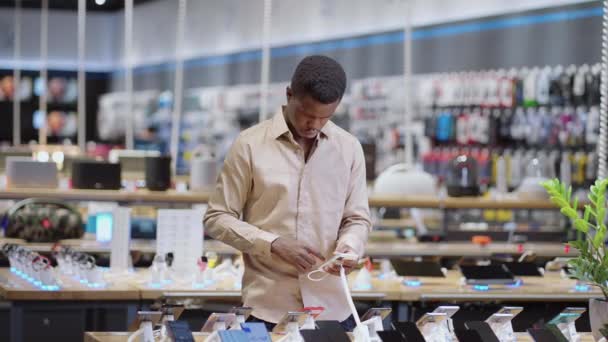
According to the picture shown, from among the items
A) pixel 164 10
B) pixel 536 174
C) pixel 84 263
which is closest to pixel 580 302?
pixel 84 263

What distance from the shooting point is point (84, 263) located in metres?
6.10

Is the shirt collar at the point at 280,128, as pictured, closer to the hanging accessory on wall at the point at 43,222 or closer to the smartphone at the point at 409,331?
→ the smartphone at the point at 409,331

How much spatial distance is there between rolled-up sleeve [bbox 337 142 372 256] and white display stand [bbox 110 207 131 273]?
2489 mm

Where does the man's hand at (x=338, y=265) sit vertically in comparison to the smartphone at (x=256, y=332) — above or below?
above

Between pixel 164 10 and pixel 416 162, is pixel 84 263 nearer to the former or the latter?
pixel 416 162

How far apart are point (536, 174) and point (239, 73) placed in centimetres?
1116

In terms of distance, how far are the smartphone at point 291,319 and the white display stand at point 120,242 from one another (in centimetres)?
296

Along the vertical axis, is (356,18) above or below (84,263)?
above

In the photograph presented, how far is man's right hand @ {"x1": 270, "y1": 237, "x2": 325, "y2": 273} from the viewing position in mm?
4117

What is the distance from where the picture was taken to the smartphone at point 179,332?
355 cm

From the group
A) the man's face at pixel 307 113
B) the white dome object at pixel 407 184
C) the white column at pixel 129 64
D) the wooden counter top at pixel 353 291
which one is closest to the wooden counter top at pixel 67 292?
the wooden counter top at pixel 353 291

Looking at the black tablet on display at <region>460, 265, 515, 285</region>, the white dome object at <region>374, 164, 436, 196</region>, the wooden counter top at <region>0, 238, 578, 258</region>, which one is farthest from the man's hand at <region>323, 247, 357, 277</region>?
the white dome object at <region>374, 164, 436, 196</region>

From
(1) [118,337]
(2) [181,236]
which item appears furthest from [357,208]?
(2) [181,236]

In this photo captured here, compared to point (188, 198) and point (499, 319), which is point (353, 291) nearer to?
point (499, 319)
